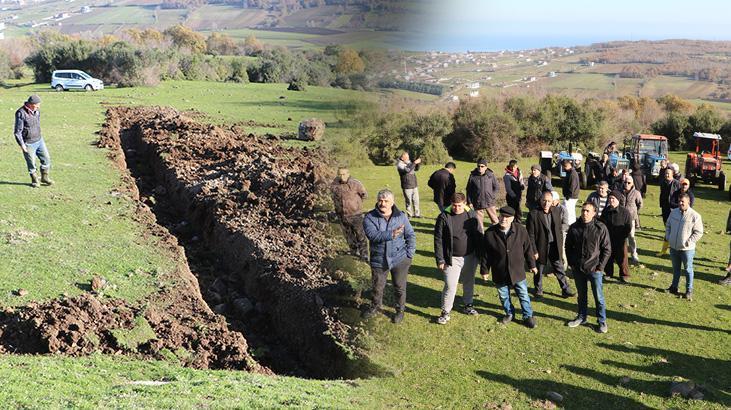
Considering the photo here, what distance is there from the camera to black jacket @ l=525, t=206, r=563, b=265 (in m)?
7.45

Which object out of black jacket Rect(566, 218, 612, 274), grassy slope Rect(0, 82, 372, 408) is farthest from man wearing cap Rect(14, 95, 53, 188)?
black jacket Rect(566, 218, 612, 274)

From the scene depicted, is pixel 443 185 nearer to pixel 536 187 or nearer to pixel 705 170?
pixel 536 187

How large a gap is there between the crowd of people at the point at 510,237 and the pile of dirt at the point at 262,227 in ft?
1.39

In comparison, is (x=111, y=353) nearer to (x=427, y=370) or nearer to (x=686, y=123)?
(x=427, y=370)

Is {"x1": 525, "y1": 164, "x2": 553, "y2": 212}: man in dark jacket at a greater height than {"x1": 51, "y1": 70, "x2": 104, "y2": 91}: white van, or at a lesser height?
lesser

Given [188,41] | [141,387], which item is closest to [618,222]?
[141,387]

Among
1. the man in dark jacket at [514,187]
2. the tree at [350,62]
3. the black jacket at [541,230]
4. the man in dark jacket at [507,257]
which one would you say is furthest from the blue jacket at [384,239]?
the man in dark jacket at [514,187]

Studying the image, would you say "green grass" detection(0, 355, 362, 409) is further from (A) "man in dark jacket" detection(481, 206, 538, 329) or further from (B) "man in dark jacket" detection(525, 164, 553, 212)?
(B) "man in dark jacket" detection(525, 164, 553, 212)

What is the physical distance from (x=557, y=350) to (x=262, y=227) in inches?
199

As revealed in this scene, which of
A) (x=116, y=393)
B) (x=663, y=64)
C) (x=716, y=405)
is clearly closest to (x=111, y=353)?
(x=116, y=393)

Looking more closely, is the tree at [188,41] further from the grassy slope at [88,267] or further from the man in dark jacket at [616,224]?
the man in dark jacket at [616,224]

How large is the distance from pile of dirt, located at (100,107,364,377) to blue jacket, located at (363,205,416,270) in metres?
0.35

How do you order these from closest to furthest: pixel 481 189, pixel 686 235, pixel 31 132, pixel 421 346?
pixel 421 346, pixel 686 235, pixel 481 189, pixel 31 132

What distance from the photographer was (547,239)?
7523 millimetres
